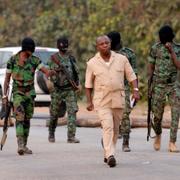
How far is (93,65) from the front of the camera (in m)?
11.6

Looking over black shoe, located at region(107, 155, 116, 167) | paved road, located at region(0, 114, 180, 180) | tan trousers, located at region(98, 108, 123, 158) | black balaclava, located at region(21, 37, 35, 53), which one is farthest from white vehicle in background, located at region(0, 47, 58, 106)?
black shoe, located at region(107, 155, 116, 167)

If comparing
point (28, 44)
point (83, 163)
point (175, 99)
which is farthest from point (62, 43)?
point (83, 163)

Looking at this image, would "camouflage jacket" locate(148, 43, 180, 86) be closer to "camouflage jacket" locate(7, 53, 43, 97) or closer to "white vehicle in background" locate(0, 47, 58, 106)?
"camouflage jacket" locate(7, 53, 43, 97)

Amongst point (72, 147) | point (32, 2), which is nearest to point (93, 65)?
point (72, 147)

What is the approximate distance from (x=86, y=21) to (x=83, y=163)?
2501 cm

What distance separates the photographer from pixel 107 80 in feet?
38.1

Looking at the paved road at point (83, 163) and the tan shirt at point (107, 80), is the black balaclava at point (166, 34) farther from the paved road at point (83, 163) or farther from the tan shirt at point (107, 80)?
the tan shirt at point (107, 80)

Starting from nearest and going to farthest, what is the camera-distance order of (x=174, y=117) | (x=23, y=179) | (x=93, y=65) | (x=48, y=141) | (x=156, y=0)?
(x=23, y=179) → (x=93, y=65) → (x=174, y=117) → (x=48, y=141) → (x=156, y=0)

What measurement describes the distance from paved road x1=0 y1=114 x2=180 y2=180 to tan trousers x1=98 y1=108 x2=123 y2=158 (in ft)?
0.80

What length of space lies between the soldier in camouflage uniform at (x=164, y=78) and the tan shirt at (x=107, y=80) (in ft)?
6.03

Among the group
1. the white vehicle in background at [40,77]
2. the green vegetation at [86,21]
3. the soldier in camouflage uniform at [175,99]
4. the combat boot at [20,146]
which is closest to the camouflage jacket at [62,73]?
the combat boot at [20,146]

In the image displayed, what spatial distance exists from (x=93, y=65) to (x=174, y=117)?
2345 millimetres

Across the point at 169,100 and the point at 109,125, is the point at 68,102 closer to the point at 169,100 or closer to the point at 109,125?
the point at 169,100

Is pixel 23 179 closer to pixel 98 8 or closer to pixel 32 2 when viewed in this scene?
pixel 98 8
